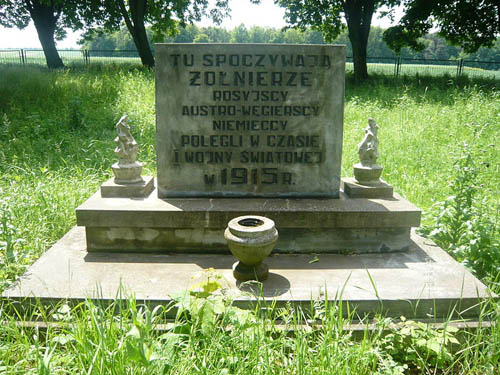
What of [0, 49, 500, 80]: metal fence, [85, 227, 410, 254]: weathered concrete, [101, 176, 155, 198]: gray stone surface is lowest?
[85, 227, 410, 254]: weathered concrete

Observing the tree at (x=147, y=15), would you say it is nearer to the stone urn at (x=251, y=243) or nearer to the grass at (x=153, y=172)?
the grass at (x=153, y=172)

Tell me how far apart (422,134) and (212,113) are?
6.14m

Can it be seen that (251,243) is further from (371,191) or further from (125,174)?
(125,174)

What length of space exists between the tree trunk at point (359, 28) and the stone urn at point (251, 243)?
17397 mm

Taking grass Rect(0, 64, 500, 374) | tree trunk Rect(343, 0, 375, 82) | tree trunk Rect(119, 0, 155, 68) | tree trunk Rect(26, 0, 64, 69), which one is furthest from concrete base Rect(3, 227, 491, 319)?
tree trunk Rect(26, 0, 64, 69)

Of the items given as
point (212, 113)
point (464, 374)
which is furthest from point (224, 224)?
→ point (464, 374)

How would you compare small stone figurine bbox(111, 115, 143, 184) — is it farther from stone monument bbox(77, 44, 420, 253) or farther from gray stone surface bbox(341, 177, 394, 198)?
gray stone surface bbox(341, 177, 394, 198)

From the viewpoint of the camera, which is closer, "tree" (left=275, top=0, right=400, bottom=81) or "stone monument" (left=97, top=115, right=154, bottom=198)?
"stone monument" (left=97, top=115, right=154, bottom=198)

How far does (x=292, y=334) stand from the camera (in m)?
3.09

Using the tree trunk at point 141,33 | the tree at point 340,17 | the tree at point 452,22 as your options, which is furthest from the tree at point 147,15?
the tree at point 452,22

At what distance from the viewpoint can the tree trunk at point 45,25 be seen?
23.8 m

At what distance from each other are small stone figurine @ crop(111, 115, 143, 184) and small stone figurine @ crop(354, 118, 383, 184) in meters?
2.47

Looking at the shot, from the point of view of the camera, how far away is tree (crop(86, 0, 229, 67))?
20625 millimetres

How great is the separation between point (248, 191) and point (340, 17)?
71.0ft
